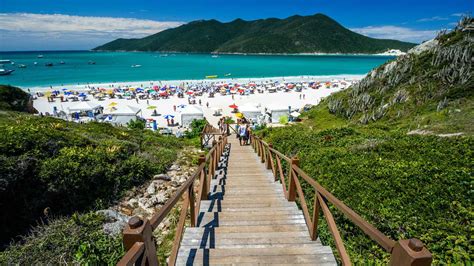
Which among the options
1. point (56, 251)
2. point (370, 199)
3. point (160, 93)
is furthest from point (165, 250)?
point (160, 93)

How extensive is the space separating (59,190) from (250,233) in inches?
234

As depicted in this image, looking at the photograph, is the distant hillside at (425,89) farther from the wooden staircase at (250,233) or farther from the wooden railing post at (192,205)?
the wooden railing post at (192,205)

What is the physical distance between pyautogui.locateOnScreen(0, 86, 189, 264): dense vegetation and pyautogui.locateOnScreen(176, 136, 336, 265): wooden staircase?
5.82ft

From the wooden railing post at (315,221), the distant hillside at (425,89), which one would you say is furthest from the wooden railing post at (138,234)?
the distant hillside at (425,89)

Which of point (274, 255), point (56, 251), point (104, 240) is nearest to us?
point (274, 255)

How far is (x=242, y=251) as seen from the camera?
3.24 m

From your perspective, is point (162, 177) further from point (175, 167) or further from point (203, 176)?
point (203, 176)

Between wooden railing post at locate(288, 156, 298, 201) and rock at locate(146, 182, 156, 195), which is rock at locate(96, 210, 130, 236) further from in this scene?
wooden railing post at locate(288, 156, 298, 201)

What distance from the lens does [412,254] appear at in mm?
1487

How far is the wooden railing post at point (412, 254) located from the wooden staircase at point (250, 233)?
64.1 inches

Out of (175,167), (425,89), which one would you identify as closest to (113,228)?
(175,167)

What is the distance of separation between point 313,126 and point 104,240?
762 inches

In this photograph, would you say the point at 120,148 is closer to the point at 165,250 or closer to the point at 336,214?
the point at 165,250

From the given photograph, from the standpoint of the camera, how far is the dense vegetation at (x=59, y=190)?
452cm
